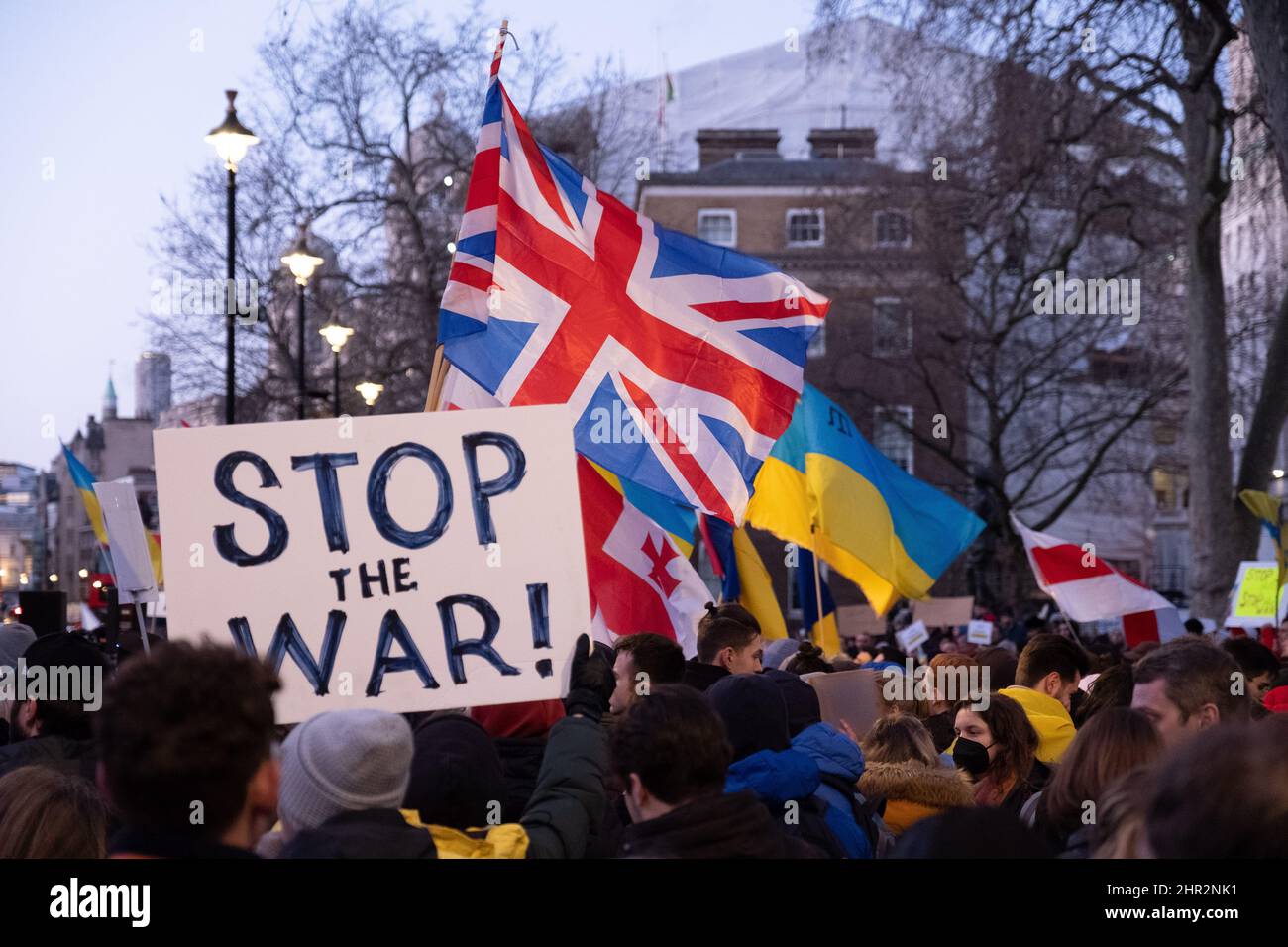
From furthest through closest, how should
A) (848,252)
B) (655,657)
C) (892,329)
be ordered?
1. (848,252)
2. (892,329)
3. (655,657)

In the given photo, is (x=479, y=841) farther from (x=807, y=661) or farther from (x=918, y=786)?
(x=807, y=661)

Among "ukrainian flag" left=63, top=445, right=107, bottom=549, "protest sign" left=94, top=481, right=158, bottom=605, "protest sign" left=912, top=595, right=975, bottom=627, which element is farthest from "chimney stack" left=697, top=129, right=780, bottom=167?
"protest sign" left=94, top=481, right=158, bottom=605

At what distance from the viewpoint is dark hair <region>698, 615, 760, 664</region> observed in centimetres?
655

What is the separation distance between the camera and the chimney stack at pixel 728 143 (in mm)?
53188

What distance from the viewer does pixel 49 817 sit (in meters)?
3.92

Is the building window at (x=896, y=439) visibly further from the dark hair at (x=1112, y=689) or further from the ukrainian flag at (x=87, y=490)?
the dark hair at (x=1112, y=689)

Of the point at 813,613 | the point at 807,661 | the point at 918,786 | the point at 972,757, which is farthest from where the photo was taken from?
the point at 813,613

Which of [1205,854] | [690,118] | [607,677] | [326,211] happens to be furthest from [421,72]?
[690,118]

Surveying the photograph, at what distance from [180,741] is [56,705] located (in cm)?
285

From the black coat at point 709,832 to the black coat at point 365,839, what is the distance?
18.5 inches

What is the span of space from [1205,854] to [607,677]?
2.22m

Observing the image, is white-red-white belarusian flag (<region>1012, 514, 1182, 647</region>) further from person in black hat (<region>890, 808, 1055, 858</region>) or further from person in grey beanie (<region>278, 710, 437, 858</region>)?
person in black hat (<region>890, 808, 1055, 858</region>)

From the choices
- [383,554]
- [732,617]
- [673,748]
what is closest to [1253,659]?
[732,617]

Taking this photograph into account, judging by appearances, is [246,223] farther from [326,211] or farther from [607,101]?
Answer: [607,101]
